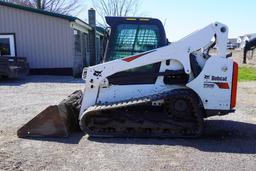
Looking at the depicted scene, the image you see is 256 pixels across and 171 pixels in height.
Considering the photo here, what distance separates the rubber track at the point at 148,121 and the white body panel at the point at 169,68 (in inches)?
8.1

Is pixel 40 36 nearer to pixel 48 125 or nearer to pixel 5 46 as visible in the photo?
pixel 5 46

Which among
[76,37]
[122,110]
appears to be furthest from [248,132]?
[76,37]

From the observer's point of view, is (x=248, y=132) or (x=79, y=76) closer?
(x=248, y=132)

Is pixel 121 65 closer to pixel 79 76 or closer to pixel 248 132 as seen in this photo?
pixel 248 132

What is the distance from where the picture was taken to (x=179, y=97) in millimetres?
6348

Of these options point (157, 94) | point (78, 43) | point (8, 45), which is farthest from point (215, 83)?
point (78, 43)

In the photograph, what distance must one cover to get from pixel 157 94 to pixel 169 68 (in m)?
0.54

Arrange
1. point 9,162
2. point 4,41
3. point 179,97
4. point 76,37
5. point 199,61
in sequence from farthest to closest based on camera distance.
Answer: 1. point 76,37
2. point 4,41
3. point 199,61
4. point 179,97
5. point 9,162

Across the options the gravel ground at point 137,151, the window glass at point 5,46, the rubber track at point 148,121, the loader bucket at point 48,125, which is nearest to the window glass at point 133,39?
the rubber track at point 148,121

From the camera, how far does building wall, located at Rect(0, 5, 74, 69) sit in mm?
18688

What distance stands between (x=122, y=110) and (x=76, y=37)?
46.8 feet

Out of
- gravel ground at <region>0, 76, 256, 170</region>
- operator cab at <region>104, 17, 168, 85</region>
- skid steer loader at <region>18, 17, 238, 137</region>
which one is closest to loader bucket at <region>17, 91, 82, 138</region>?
skid steer loader at <region>18, 17, 238, 137</region>

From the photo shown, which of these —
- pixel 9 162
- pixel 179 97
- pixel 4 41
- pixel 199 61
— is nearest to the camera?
pixel 9 162

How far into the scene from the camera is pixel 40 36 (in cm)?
1875
